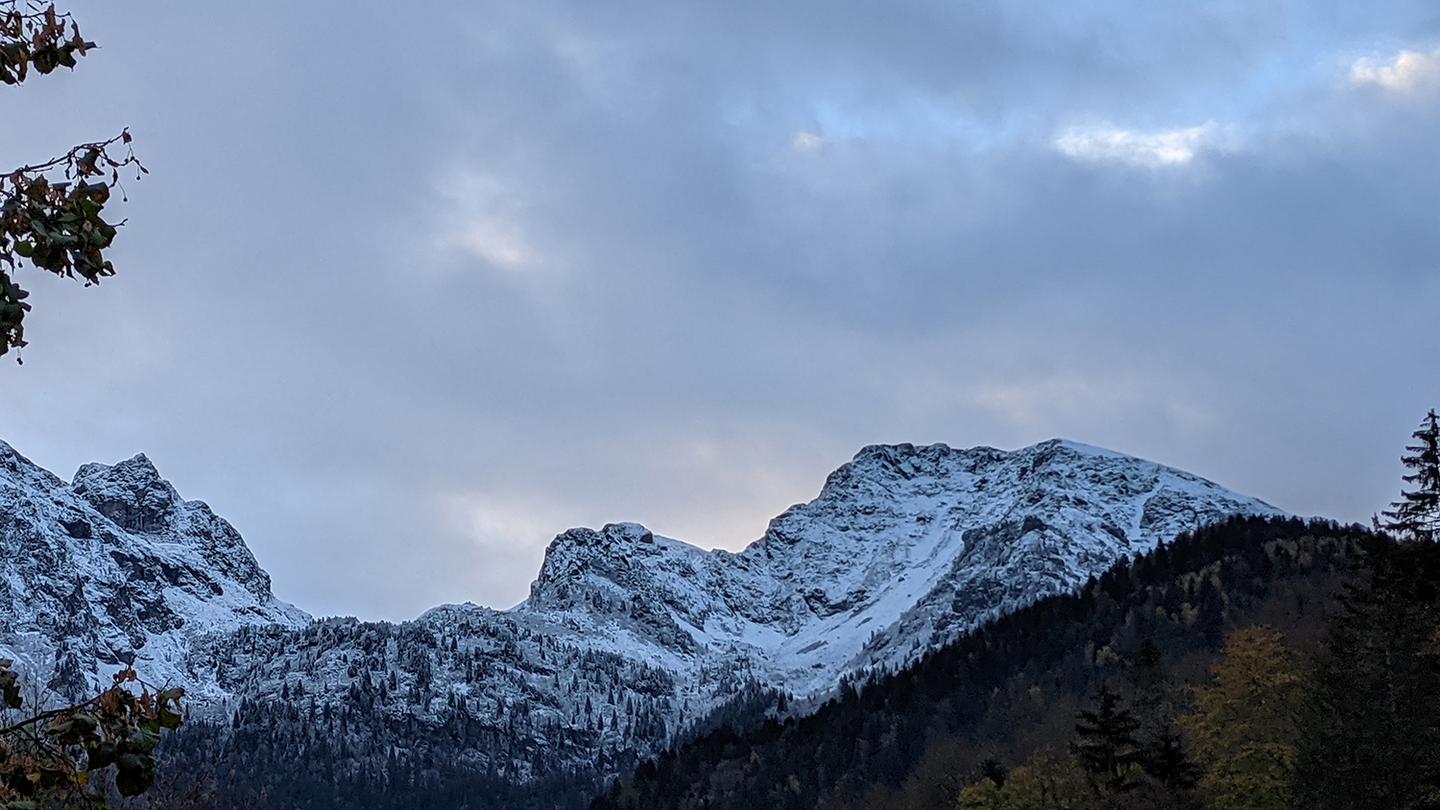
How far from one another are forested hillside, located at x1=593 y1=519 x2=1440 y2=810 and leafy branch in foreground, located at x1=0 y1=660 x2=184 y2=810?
41.0 meters

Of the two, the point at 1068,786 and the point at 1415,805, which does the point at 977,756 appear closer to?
the point at 1068,786

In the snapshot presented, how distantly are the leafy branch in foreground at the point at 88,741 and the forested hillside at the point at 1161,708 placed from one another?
41021mm

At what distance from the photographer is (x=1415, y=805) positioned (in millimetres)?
43062

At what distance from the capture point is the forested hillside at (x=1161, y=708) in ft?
161

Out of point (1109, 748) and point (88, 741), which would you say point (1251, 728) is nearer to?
point (1109, 748)

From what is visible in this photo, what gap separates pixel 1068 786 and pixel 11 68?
74329 millimetres

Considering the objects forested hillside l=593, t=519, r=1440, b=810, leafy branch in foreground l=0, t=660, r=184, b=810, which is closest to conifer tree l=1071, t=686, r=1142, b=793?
forested hillside l=593, t=519, r=1440, b=810

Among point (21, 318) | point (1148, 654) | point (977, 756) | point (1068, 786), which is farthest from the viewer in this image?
point (977, 756)

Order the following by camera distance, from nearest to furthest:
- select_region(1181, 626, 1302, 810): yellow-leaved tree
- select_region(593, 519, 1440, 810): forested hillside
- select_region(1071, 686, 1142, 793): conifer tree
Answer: select_region(593, 519, 1440, 810): forested hillside < select_region(1181, 626, 1302, 810): yellow-leaved tree < select_region(1071, 686, 1142, 793): conifer tree

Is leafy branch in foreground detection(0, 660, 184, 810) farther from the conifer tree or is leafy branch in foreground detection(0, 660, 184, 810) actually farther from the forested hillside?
the conifer tree

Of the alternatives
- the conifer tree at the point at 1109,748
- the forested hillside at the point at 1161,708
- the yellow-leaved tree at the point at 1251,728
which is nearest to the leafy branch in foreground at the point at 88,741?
the forested hillside at the point at 1161,708

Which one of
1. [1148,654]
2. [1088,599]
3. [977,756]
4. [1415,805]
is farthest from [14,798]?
[1088,599]

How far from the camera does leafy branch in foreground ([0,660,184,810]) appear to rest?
7.03 meters

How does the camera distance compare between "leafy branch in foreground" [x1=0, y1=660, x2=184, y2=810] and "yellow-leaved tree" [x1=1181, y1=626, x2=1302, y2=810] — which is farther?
"yellow-leaved tree" [x1=1181, y1=626, x2=1302, y2=810]
